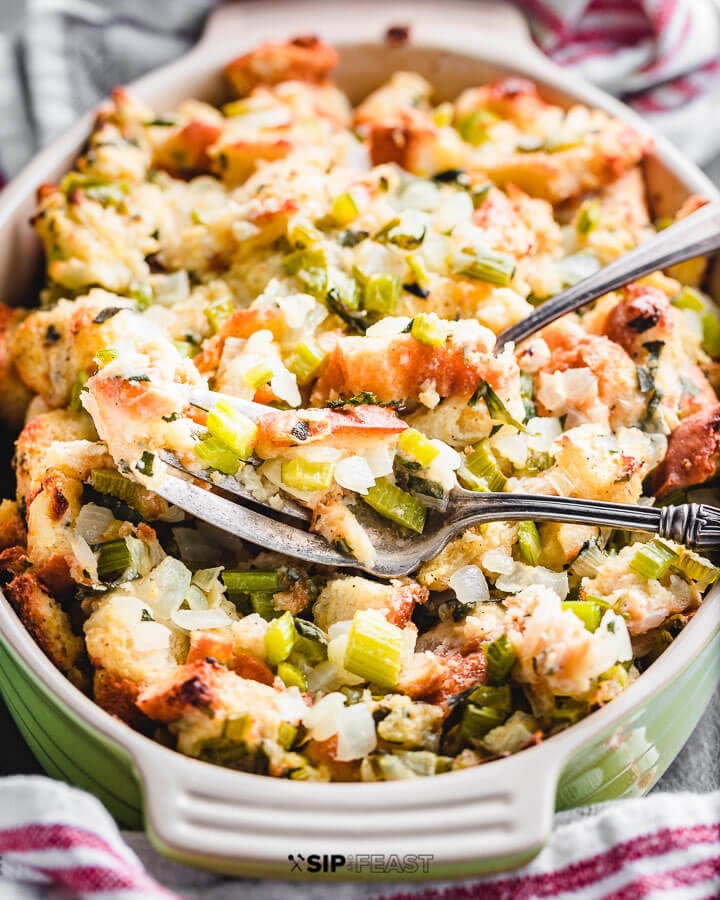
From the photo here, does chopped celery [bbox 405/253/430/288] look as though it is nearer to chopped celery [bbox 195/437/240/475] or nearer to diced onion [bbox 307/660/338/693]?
chopped celery [bbox 195/437/240/475]

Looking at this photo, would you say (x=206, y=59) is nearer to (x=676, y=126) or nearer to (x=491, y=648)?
(x=676, y=126)

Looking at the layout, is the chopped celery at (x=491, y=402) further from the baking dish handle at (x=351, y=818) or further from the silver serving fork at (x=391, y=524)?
the baking dish handle at (x=351, y=818)

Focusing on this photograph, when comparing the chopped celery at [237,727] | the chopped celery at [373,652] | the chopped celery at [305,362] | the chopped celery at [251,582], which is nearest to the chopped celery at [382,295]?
the chopped celery at [305,362]

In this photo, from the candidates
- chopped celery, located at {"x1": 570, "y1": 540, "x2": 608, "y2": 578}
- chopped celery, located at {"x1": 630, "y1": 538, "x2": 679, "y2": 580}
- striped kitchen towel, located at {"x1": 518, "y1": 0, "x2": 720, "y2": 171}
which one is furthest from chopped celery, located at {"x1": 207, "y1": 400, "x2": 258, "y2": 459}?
striped kitchen towel, located at {"x1": 518, "y1": 0, "x2": 720, "y2": 171}

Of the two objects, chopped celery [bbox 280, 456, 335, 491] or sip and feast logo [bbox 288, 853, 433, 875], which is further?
chopped celery [bbox 280, 456, 335, 491]

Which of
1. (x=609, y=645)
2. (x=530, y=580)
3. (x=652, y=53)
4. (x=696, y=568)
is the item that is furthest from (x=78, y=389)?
(x=652, y=53)

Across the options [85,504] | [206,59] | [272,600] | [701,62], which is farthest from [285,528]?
[701,62]
